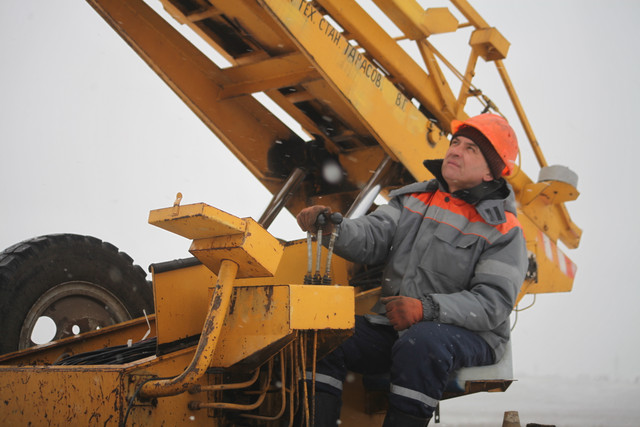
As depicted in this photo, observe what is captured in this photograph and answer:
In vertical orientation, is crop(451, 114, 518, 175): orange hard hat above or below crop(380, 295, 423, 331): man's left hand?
above

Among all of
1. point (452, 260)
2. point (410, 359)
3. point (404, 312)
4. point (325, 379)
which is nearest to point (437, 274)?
point (452, 260)

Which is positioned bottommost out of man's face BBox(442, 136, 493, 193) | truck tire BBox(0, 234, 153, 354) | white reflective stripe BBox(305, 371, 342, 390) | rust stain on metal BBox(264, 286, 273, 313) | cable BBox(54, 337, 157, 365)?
white reflective stripe BBox(305, 371, 342, 390)

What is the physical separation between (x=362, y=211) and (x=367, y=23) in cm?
103

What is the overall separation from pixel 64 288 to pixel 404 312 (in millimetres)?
1540

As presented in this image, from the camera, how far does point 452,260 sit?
2.51 m

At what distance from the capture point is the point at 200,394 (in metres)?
2.22

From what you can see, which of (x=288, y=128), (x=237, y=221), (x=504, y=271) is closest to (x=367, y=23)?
(x=288, y=128)

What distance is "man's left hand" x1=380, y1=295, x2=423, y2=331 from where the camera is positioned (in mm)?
2258

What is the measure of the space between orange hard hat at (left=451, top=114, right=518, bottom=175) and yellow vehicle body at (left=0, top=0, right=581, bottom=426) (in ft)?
2.54

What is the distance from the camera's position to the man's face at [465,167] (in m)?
2.68

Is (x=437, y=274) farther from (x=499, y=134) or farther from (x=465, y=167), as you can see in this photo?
(x=499, y=134)

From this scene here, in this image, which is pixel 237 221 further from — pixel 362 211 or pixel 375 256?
pixel 362 211

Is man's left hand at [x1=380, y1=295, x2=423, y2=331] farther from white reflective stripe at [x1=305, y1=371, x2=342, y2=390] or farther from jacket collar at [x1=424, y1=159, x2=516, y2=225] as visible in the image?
jacket collar at [x1=424, y1=159, x2=516, y2=225]

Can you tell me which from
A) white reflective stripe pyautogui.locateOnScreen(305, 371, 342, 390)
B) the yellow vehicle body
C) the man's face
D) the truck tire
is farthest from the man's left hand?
the truck tire
